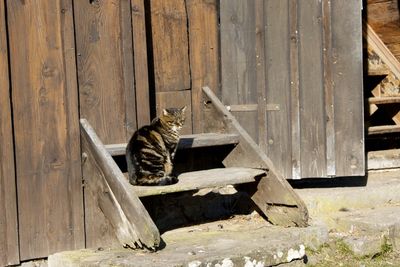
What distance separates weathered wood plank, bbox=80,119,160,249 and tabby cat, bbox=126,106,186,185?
0.68 ft

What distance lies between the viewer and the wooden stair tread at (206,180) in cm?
479

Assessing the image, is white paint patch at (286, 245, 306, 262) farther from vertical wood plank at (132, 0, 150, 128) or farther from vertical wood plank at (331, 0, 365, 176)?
vertical wood plank at (132, 0, 150, 128)

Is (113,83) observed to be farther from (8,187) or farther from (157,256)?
(157,256)

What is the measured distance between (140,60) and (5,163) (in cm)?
138

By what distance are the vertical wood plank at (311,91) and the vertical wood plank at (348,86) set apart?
106 millimetres

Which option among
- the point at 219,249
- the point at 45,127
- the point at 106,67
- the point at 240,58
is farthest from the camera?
the point at 240,58

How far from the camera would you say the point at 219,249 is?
4742 millimetres

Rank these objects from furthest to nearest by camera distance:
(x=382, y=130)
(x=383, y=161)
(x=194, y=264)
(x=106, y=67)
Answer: (x=383, y=161)
(x=382, y=130)
(x=106, y=67)
(x=194, y=264)

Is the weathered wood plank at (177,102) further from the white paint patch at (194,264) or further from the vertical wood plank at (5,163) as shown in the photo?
the white paint patch at (194,264)

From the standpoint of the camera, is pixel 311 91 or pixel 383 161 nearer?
pixel 311 91

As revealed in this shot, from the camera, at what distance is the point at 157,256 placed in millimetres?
4469

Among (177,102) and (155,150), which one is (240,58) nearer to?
(177,102)

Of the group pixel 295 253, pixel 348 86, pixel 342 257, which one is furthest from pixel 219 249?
pixel 348 86

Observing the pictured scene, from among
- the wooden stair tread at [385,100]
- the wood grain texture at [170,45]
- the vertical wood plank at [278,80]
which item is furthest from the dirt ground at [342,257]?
the wooden stair tread at [385,100]
